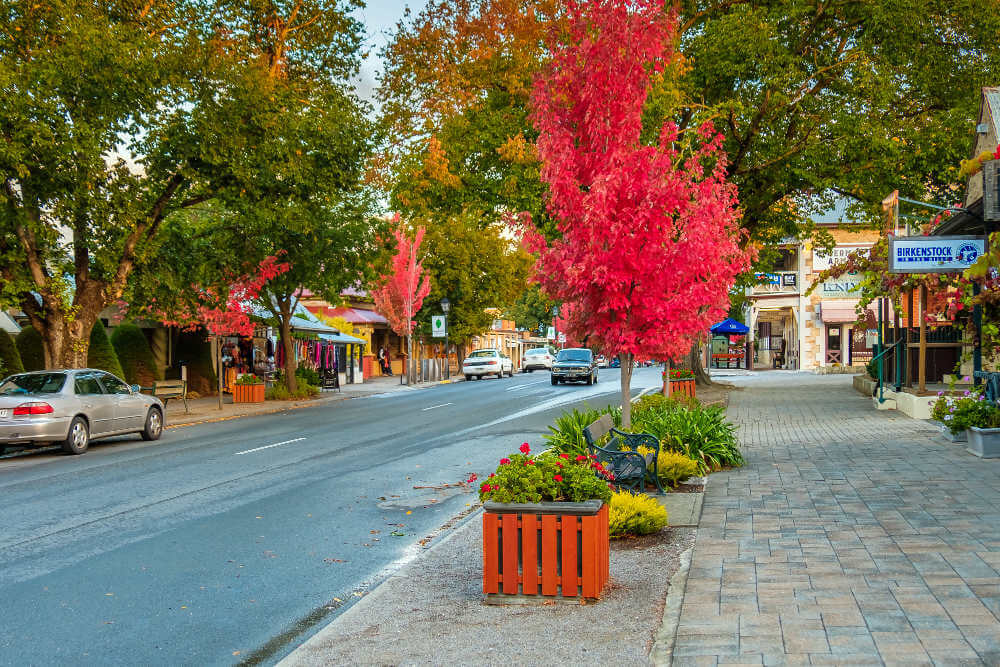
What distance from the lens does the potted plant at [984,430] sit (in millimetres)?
12008

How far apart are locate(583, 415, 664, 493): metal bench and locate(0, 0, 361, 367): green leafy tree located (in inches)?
498

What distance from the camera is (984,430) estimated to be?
12.0 metres

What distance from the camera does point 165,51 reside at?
19.5 m

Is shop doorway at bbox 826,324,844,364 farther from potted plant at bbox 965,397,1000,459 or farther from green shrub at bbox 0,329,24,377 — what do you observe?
green shrub at bbox 0,329,24,377

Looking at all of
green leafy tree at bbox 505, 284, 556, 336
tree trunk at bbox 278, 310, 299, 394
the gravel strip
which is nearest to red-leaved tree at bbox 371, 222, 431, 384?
tree trunk at bbox 278, 310, 299, 394

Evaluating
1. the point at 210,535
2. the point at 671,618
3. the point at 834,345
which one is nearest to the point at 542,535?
the point at 671,618

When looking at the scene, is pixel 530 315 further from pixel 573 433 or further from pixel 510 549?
pixel 510 549

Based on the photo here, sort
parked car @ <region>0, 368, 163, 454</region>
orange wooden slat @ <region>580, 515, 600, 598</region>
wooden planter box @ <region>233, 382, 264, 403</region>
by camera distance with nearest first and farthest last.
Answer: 1. orange wooden slat @ <region>580, 515, 600, 598</region>
2. parked car @ <region>0, 368, 163, 454</region>
3. wooden planter box @ <region>233, 382, 264, 403</region>

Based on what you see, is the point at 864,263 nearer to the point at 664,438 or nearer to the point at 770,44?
the point at 770,44

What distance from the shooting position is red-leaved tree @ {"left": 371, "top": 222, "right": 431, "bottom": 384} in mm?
53969

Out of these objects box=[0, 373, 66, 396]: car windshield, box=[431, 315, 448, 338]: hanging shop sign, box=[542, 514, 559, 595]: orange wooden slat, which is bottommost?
box=[542, 514, 559, 595]: orange wooden slat

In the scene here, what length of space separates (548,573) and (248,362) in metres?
34.6

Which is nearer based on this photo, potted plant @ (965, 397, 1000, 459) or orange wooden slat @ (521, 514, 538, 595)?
orange wooden slat @ (521, 514, 538, 595)

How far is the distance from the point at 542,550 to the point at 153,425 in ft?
47.1
